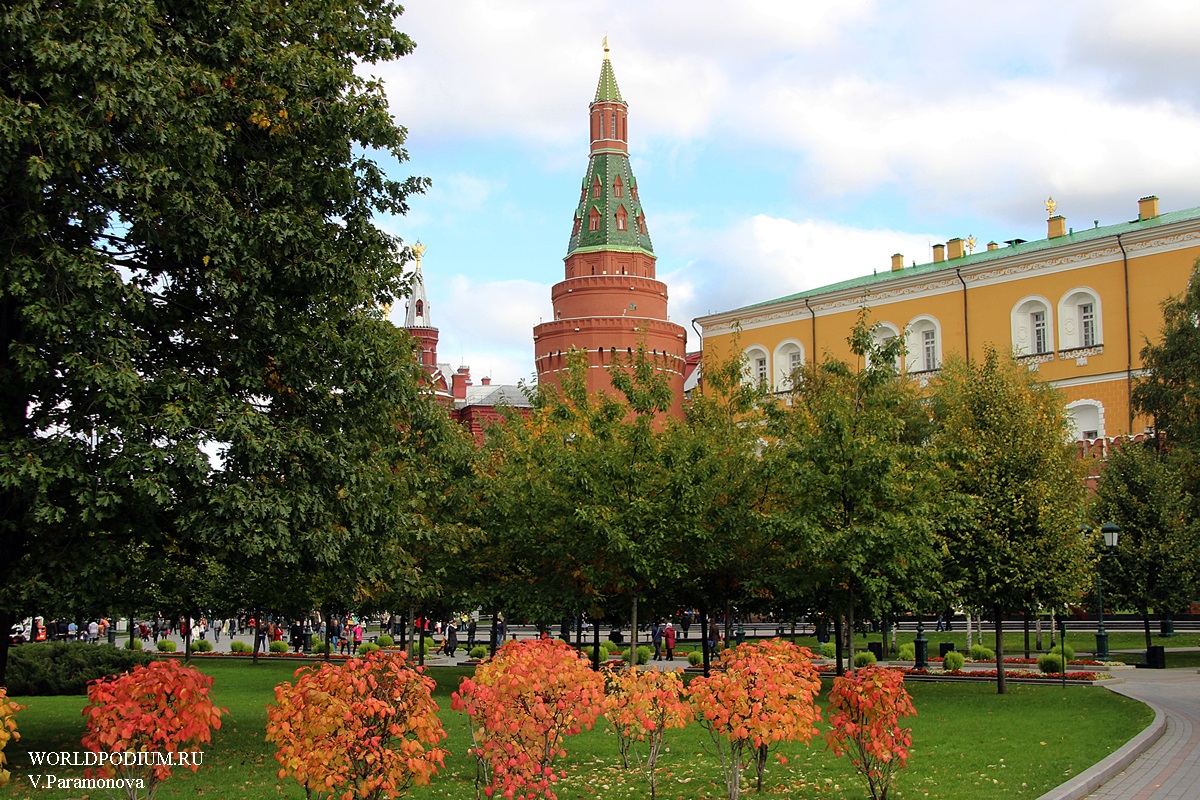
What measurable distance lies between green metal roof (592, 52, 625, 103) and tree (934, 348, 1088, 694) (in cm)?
5246

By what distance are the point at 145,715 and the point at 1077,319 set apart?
49905 mm

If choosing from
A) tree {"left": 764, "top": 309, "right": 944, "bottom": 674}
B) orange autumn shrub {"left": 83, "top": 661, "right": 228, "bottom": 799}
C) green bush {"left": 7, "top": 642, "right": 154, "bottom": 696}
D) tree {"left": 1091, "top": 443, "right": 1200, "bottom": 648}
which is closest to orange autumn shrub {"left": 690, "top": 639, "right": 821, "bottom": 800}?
orange autumn shrub {"left": 83, "top": 661, "right": 228, "bottom": 799}

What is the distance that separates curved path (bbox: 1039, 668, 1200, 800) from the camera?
1027 cm

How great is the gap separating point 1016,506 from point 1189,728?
20.8 feet

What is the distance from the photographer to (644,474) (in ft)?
70.8

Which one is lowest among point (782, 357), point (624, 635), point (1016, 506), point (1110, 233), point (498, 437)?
point (624, 635)

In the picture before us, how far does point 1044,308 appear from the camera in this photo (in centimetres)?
5194

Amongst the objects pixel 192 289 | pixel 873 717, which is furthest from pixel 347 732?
pixel 192 289

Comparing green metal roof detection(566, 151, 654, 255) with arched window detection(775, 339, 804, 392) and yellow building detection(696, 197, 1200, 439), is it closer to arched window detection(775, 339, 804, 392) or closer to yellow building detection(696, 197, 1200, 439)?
yellow building detection(696, 197, 1200, 439)

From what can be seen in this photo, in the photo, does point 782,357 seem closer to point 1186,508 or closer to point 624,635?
point 624,635

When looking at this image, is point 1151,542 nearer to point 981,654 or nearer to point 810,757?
point 981,654

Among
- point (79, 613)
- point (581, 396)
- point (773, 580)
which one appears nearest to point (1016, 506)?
point (773, 580)

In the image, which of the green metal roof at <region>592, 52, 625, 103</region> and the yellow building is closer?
the yellow building

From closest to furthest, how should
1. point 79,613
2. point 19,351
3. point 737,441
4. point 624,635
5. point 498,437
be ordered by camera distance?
point 19,351 → point 79,613 → point 737,441 → point 498,437 → point 624,635
